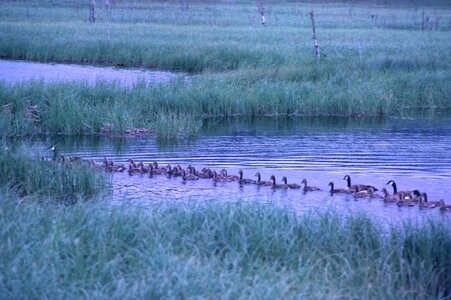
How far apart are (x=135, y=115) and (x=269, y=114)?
4631mm

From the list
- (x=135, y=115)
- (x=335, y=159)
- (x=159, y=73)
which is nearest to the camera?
(x=335, y=159)

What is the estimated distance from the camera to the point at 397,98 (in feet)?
82.4

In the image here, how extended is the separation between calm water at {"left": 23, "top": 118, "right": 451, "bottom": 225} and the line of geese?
18 cm

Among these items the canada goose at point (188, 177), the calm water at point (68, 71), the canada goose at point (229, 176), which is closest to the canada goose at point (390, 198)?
the canada goose at point (229, 176)

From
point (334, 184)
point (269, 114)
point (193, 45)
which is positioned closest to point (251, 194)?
point (334, 184)

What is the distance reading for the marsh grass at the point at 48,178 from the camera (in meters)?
12.3

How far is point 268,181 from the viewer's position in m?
14.9

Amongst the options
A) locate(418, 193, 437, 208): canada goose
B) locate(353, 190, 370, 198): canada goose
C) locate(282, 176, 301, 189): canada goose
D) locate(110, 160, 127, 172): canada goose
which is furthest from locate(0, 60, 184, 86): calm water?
locate(418, 193, 437, 208): canada goose

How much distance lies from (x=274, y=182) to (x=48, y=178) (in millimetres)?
4306

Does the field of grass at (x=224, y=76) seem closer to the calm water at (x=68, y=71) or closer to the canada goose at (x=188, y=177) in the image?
the calm water at (x=68, y=71)

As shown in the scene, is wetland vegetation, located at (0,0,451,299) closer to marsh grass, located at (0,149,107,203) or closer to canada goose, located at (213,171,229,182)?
marsh grass, located at (0,149,107,203)

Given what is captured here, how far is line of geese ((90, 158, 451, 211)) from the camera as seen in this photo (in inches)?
522

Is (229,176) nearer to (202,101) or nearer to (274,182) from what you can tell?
(274,182)

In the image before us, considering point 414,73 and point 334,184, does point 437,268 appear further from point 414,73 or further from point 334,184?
Answer: point 414,73
